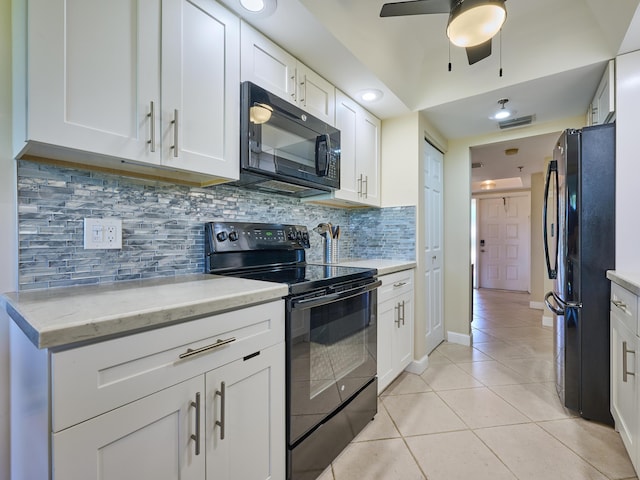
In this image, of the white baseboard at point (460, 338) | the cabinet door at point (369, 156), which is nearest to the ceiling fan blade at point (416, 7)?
the cabinet door at point (369, 156)

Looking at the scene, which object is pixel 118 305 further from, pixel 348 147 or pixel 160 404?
pixel 348 147

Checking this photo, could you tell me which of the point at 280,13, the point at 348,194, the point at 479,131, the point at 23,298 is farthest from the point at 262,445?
the point at 479,131

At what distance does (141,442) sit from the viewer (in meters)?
0.80

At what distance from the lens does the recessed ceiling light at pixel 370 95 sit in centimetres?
215

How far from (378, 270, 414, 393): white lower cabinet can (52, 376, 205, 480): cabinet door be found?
131cm

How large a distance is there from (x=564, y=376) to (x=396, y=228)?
1464 millimetres

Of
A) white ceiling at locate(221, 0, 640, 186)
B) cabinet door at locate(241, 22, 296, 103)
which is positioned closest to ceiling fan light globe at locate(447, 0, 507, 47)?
white ceiling at locate(221, 0, 640, 186)

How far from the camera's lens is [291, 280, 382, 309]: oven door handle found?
128 cm

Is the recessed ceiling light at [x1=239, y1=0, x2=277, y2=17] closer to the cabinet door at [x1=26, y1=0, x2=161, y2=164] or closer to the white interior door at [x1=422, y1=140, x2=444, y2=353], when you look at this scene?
the cabinet door at [x1=26, y1=0, x2=161, y2=164]

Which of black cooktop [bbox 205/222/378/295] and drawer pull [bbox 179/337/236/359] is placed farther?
black cooktop [bbox 205/222/378/295]

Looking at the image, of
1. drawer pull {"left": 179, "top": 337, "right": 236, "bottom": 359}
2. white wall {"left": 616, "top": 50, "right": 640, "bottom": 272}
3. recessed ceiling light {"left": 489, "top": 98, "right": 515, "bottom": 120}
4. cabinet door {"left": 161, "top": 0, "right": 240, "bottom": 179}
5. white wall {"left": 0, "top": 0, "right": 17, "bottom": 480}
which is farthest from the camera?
recessed ceiling light {"left": 489, "top": 98, "right": 515, "bottom": 120}

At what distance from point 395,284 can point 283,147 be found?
120cm

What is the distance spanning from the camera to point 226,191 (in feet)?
5.69

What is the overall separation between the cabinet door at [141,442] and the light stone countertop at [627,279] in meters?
1.74
